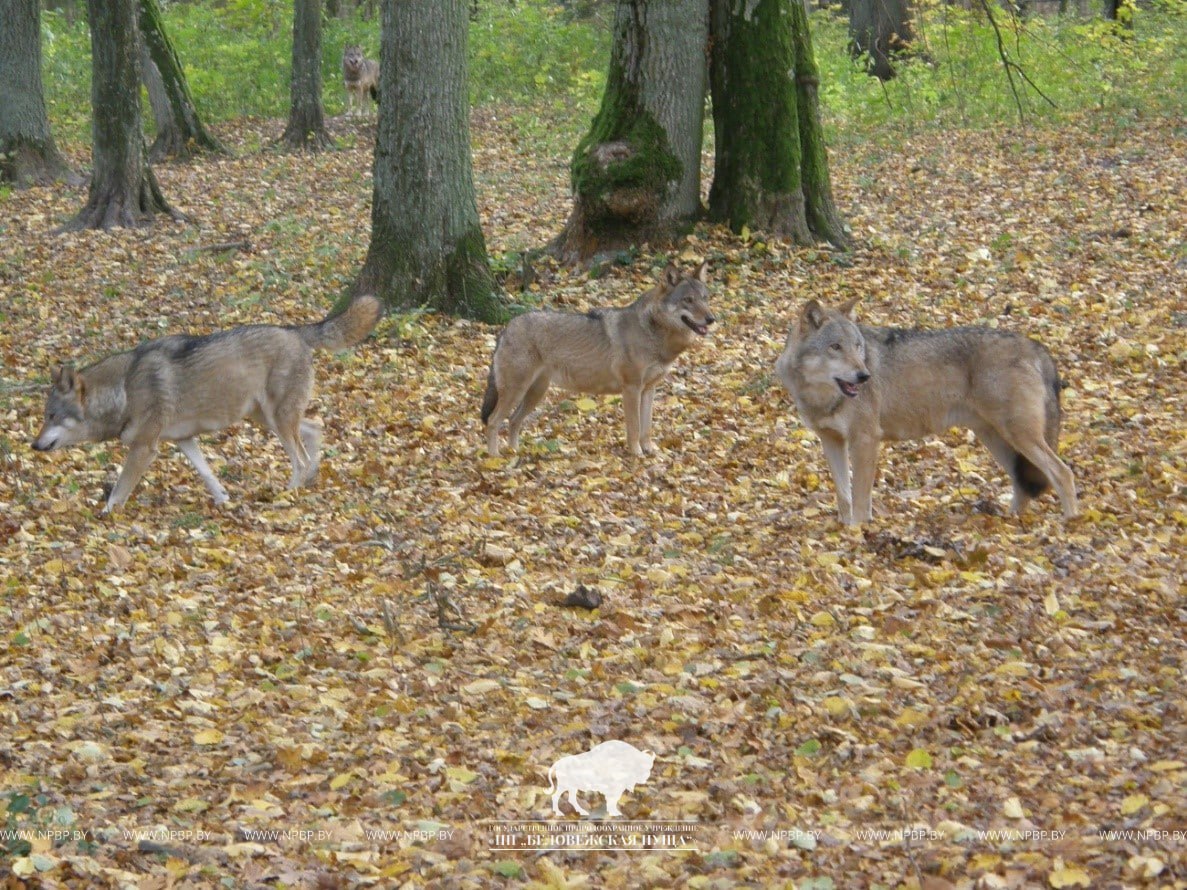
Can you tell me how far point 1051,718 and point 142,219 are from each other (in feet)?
56.8

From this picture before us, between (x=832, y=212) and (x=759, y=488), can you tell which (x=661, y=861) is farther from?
(x=832, y=212)

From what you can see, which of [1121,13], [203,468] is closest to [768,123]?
[203,468]

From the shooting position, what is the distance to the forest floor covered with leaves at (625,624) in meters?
5.29

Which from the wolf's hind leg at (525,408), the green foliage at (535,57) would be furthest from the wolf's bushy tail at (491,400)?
the green foliage at (535,57)

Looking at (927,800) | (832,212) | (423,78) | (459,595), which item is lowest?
(459,595)

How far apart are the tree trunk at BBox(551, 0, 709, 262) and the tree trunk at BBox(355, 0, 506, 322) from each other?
1954 millimetres

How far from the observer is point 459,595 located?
8.37 meters

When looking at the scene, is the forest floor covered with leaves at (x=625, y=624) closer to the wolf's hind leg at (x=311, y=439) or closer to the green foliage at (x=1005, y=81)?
the wolf's hind leg at (x=311, y=439)

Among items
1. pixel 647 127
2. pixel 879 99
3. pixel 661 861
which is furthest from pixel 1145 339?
pixel 879 99

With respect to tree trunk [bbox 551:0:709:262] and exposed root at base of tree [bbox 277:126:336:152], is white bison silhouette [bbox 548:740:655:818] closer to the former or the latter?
tree trunk [bbox 551:0:709:262]

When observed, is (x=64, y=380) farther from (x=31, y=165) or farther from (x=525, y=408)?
(x=31, y=165)

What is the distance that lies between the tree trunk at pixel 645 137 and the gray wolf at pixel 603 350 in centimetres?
457

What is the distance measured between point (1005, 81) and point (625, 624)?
66.3ft

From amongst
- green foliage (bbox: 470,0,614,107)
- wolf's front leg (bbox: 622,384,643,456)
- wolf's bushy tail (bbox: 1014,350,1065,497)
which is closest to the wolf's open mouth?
wolf's bushy tail (bbox: 1014,350,1065,497)
